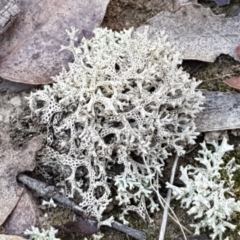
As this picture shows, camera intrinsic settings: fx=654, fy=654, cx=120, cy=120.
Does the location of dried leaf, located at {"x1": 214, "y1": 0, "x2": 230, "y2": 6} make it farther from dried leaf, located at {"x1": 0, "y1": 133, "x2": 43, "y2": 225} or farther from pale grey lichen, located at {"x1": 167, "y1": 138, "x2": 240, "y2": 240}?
dried leaf, located at {"x1": 0, "y1": 133, "x2": 43, "y2": 225}

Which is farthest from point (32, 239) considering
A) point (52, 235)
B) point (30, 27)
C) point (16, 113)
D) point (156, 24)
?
point (156, 24)

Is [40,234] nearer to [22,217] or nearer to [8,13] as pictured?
[22,217]

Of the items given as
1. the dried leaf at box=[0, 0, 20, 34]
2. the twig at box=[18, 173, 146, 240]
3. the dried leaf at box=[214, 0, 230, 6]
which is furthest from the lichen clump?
the dried leaf at box=[214, 0, 230, 6]

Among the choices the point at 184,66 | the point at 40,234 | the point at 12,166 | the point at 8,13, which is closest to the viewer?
the point at 40,234

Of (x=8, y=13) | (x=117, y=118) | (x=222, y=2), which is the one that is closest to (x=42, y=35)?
(x=8, y=13)

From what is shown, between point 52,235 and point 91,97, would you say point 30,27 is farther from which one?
point 52,235
